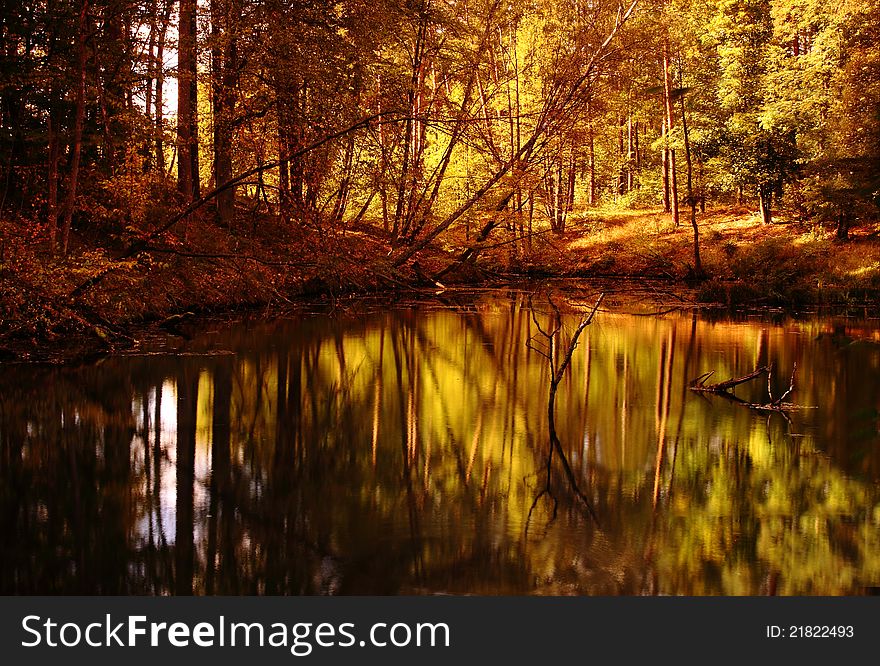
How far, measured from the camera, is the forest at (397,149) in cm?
1502

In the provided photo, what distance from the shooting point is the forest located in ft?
49.3

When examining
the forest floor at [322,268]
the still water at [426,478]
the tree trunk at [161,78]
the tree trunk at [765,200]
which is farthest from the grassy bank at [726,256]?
the tree trunk at [161,78]

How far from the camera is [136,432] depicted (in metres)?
9.63

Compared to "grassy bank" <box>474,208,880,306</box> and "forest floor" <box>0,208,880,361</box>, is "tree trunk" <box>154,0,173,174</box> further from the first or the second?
"grassy bank" <box>474,208,880,306</box>

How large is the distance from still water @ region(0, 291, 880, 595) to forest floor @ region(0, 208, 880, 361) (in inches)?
61.9

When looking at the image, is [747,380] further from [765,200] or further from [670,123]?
[670,123]

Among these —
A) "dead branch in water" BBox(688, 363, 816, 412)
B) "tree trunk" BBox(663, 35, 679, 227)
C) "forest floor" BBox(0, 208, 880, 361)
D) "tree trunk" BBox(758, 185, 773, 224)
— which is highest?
"tree trunk" BBox(663, 35, 679, 227)

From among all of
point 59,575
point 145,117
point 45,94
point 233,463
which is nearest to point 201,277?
point 145,117

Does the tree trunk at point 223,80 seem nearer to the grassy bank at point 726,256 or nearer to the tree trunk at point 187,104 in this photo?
the tree trunk at point 187,104

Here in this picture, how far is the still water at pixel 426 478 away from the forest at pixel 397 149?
3.64 meters

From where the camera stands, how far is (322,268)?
1536 centimetres

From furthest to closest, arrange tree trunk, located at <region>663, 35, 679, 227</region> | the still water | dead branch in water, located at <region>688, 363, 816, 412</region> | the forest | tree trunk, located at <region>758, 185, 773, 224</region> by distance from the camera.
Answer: tree trunk, located at <region>663, 35, 679, 227</region>
tree trunk, located at <region>758, 185, 773, 224</region>
the forest
dead branch in water, located at <region>688, 363, 816, 412</region>
the still water

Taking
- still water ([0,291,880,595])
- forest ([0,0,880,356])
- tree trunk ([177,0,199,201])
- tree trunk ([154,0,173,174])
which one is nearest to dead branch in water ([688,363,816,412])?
still water ([0,291,880,595])

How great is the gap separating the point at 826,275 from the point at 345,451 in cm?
2160
